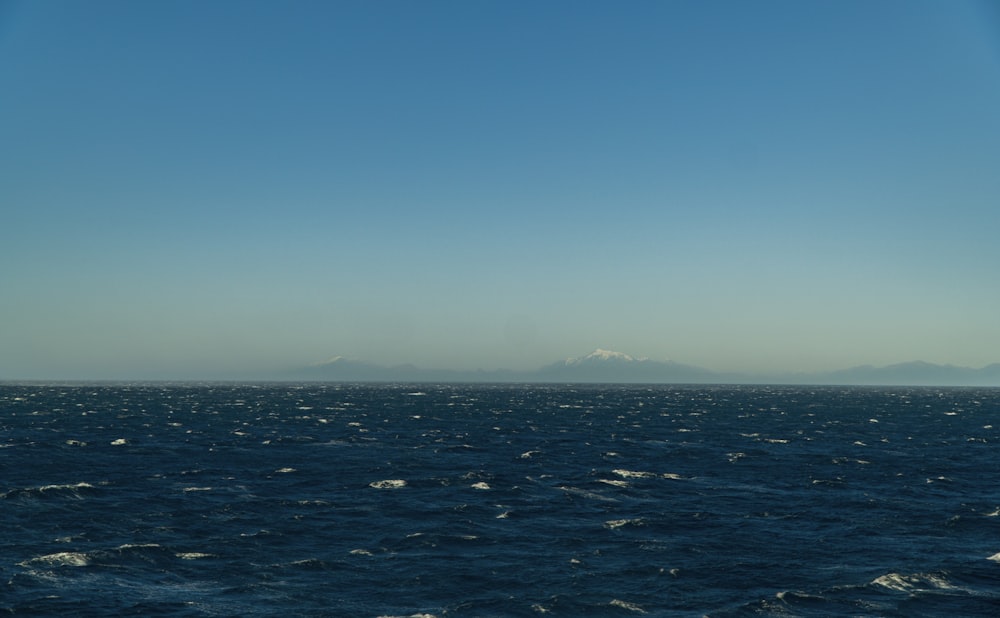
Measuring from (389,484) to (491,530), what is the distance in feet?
55.1

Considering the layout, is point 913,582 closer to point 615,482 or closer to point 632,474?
point 615,482

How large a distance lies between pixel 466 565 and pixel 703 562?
12455mm

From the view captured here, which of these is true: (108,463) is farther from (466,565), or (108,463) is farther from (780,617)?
(780,617)

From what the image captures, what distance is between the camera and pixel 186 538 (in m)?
39.3

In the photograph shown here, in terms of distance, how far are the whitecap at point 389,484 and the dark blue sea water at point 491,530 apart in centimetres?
41

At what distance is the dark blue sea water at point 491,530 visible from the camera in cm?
3044

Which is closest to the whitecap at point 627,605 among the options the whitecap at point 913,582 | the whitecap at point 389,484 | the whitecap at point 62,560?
the whitecap at point 913,582

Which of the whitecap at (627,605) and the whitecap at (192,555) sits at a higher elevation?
the whitecap at (192,555)

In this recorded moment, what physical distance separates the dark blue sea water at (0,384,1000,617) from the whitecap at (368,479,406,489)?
0.41m

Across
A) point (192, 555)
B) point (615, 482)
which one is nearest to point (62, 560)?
point (192, 555)

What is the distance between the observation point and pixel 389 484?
186ft

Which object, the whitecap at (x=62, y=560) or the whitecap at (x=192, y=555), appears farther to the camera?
the whitecap at (x=192, y=555)

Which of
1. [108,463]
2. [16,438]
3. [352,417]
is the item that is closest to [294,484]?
[108,463]

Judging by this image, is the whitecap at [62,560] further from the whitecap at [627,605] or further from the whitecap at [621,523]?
the whitecap at [621,523]
